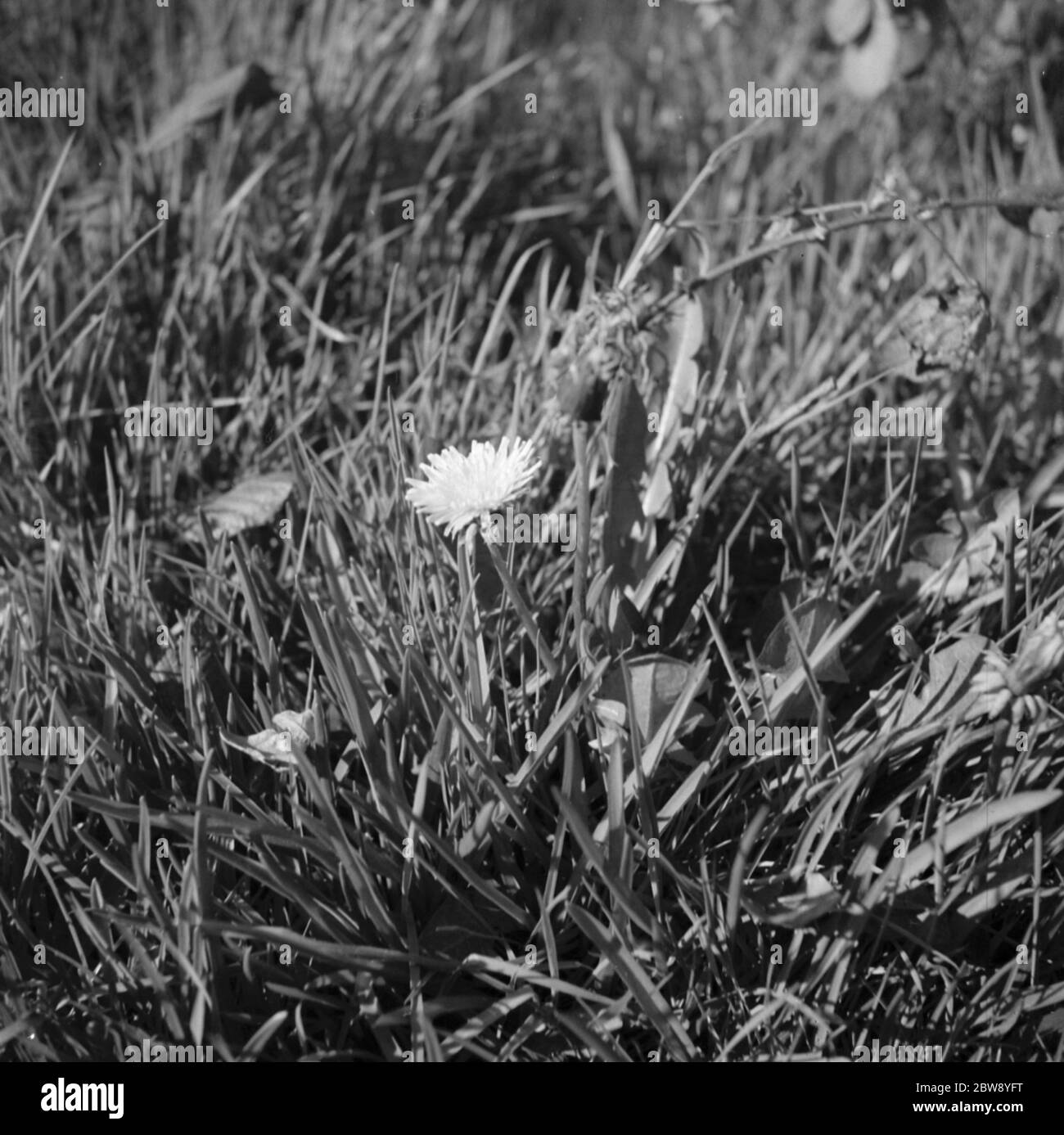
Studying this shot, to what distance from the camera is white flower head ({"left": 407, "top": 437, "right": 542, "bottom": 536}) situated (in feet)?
4.11

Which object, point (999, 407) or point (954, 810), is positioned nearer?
point (954, 810)

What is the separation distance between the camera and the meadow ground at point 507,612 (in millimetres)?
1181

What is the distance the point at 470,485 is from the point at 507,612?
0.76 ft

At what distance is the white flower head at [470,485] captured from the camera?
1.25 m

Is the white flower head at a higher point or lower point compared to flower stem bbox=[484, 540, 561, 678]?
higher

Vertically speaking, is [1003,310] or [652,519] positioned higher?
[1003,310]

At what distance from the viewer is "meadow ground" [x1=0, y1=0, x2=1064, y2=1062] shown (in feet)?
3.87

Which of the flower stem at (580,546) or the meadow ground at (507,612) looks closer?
the meadow ground at (507,612)

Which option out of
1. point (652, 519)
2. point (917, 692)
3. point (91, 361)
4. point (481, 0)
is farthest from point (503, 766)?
point (481, 0)

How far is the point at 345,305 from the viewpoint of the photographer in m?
2.13

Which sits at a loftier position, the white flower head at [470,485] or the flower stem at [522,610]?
the white flower head at [470,485]

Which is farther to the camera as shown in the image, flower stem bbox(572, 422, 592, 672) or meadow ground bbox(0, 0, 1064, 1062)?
flower stem bbox(572, 422, 592, 672)

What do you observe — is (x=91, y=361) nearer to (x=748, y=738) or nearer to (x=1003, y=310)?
(x=748, y=738)

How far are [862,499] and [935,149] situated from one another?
1.15 meters
